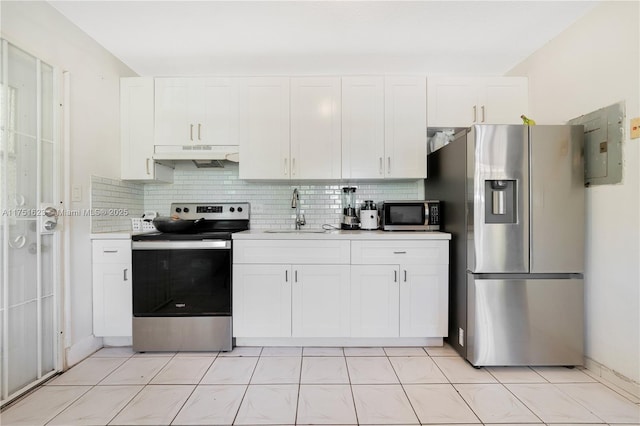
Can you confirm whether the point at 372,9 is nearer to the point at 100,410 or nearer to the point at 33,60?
the point at 33,60

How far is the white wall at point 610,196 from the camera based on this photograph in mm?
1689

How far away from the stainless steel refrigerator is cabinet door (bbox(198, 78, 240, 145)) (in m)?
1.93

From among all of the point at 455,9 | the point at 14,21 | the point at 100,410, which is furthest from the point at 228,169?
the point at 455,9

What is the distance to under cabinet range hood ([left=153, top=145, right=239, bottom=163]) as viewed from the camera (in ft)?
8.36

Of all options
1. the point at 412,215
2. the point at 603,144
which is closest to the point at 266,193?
the point at 412,215

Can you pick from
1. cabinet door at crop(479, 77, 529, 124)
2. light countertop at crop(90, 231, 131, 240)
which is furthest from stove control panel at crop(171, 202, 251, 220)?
cabinet door at crop(479, 77, 529, 124)

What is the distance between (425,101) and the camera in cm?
257

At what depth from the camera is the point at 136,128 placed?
258 cm

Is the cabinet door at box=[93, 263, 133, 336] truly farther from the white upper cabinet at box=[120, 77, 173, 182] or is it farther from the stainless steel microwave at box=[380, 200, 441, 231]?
the stainless steel microwave at box=[380, 200, 441, 231]

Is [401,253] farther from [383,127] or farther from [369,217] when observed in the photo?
[383,127]

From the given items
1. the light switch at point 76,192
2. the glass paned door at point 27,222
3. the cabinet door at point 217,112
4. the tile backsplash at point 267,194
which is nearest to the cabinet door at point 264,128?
the cabinet door at point 217,112

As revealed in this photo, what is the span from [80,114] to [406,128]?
2.56m

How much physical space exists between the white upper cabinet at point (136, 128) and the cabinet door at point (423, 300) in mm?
2381

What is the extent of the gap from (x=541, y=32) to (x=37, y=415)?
158 inches
